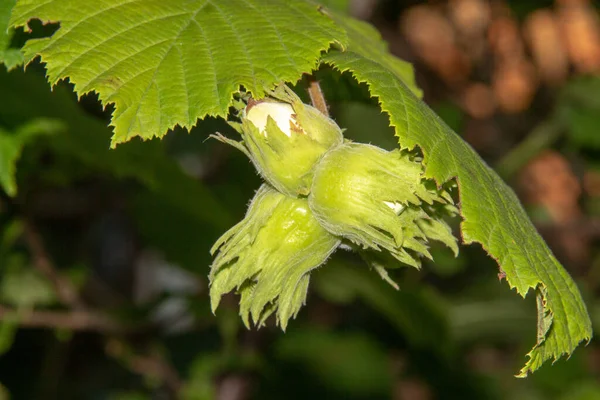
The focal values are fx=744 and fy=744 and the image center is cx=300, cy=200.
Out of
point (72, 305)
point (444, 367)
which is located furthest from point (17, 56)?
point (444, 367)

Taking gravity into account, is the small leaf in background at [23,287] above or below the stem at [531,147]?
below

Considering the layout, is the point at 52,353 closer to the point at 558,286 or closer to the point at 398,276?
the point at 398,276

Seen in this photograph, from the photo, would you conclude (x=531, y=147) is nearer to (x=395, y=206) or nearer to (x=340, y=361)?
(x=340, y=361)

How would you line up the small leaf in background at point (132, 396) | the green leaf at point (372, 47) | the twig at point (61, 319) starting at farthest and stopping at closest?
the small leaf in background at point (132, 396) < the twig at point (61, 319) < the green leaf at point (372, 47)

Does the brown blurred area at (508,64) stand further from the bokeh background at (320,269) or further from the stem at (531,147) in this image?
the stem at (531,147)

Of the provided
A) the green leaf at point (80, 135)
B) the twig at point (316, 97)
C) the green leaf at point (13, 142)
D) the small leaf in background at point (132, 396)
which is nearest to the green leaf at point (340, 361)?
the small leaf in background at point (132, 396)

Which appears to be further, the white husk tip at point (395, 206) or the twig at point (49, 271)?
the twig at point (49, 271)

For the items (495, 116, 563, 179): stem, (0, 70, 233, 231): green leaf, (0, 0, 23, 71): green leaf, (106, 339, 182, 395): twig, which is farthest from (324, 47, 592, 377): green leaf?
(495, 116, 563, 179): stem
